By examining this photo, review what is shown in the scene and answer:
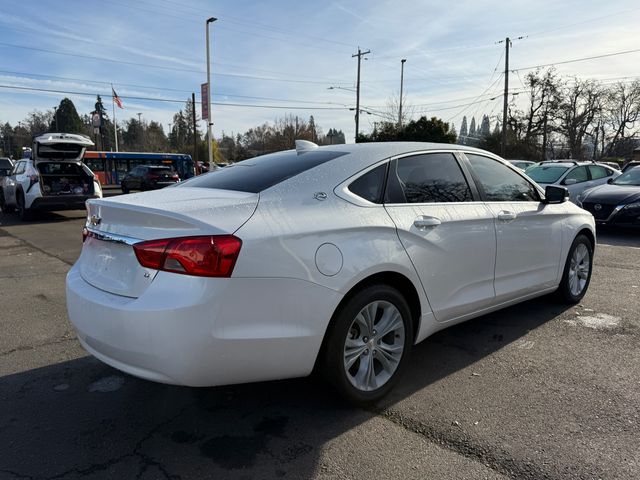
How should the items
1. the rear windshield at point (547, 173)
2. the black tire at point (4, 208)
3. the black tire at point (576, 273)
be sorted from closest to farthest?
the black tire at point (576, 273) < the rear windshield at point (547, 173) < the black tire at point (4, 208)

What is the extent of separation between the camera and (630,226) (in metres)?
9.99

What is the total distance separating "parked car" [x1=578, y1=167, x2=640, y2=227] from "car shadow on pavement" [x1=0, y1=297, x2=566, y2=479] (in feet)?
26.6

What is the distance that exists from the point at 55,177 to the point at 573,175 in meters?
13.9

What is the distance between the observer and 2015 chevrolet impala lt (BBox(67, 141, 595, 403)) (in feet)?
7.92

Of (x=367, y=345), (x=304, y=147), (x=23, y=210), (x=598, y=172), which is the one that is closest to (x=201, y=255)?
(x=367, y=345)

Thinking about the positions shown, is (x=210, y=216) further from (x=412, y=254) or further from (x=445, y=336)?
(x=445, y=336)

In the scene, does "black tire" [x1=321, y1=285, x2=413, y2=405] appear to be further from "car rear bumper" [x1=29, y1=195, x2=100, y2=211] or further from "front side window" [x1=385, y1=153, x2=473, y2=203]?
"car rear bumper" [x1=29, y1=195, x2=100, y2=211]

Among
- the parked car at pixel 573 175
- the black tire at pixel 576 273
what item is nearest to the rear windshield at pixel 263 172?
the black tire at pixel 576 273

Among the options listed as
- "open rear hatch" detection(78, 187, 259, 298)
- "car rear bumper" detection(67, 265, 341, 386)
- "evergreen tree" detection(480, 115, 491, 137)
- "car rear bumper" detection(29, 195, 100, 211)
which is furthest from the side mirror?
"evergreen tree" detection(480, 115, 491, 137)

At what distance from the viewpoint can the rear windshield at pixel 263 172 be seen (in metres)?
3.09

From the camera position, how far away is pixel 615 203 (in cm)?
1032

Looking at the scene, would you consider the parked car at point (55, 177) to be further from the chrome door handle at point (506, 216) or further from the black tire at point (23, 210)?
the chrome door handle at point (506, 216)

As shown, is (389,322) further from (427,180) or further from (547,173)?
(547,173)

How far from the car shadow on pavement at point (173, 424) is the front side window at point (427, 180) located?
127 cm
